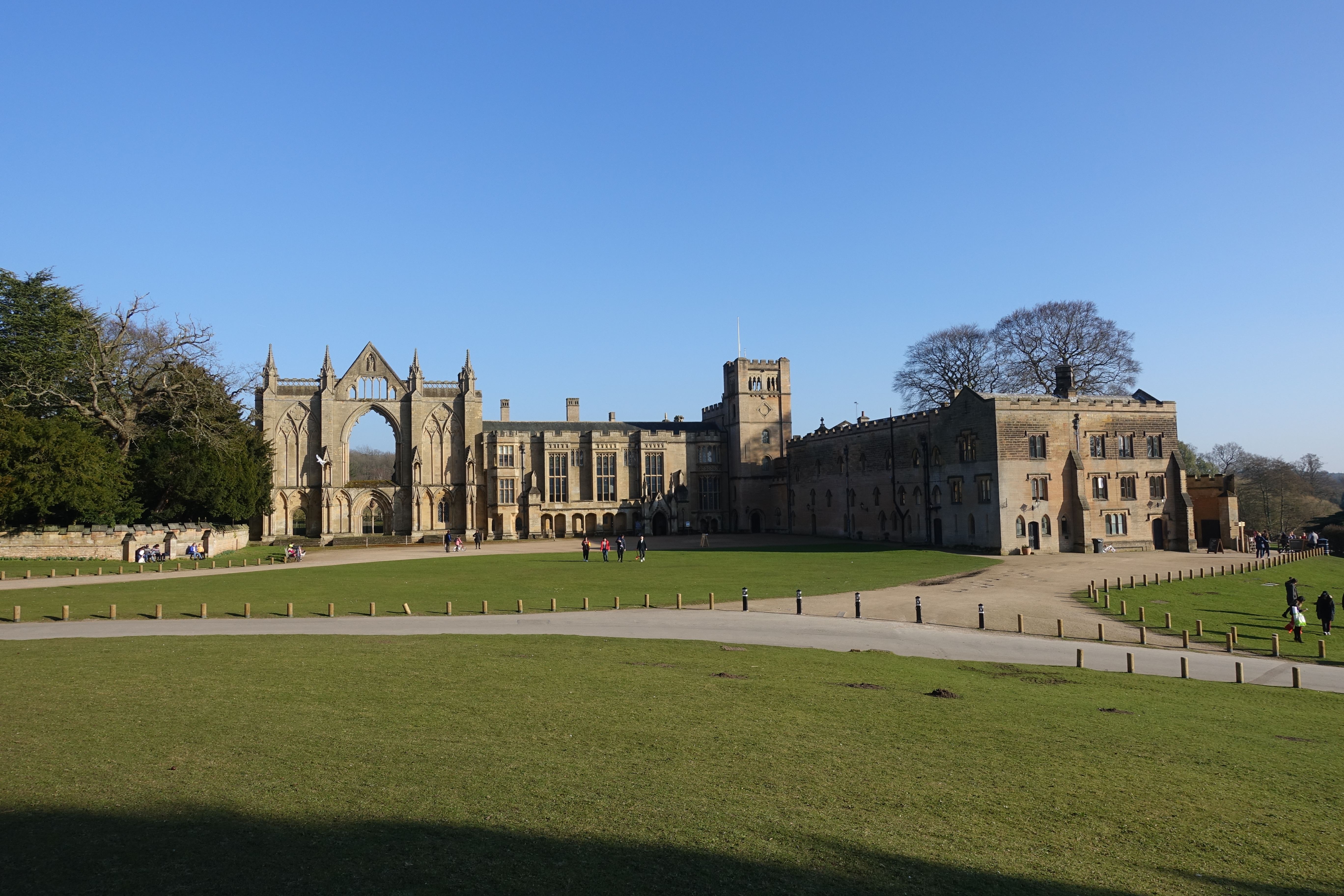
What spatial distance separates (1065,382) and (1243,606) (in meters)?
28.9

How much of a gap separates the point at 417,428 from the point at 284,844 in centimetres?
7295

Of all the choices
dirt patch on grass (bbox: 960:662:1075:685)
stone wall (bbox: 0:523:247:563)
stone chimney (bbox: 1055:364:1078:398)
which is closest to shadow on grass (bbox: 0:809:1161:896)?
dirt patch on grass (bbox: 960:662:1075:685)

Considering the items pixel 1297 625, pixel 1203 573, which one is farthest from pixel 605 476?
pixel 1297 625

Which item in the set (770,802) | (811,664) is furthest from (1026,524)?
(770,802)

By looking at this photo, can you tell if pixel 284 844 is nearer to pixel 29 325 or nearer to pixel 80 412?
pixel 80 412

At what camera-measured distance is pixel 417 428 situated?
78750 mm

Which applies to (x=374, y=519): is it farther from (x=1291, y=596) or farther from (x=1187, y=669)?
(x=1187, y=669)

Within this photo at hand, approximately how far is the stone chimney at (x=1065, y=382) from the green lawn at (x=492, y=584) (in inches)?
583

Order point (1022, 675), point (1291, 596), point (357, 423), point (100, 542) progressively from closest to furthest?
1. point (1022, 675)
2. point (1291, 596)
3. point (100, 542)
4. point (357, 423)

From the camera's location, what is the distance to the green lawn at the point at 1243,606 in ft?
88.1

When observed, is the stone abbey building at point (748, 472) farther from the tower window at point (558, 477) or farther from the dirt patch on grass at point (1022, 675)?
the dirt patch on grass at point (1022, 675)

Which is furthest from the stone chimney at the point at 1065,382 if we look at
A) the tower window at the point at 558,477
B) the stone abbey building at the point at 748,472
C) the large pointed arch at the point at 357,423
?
the large pointed arch at the point at 357,423

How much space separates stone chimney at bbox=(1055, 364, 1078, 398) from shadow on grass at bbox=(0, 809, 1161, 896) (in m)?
55.4

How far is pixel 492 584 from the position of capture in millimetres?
38031
